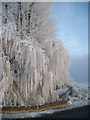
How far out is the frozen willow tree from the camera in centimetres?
297

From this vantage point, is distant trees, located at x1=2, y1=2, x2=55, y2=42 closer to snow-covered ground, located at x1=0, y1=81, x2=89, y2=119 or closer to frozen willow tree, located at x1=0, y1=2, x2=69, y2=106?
frozen willow tree, located at x1=0, y1=2, x2=69, y2=106

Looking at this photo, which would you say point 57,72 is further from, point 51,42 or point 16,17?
point 16,17

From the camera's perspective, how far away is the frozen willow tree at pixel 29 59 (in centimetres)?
297

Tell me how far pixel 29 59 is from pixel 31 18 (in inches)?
24.1

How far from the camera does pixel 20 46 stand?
3006 mm

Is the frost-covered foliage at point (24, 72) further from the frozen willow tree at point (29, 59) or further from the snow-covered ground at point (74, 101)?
the snow-covered ground at point (74, 101)

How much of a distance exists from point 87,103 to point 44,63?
2.23ft

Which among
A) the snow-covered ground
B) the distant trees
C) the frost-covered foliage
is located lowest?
the snow-covered ground

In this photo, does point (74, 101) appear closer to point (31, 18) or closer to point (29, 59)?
point (29, 59)

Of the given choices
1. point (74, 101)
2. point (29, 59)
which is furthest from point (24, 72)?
point (74, 101)

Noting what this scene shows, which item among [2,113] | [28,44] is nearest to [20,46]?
[28,44]

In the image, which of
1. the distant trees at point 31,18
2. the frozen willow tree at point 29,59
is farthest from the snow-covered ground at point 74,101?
the distant trees at point 31,18

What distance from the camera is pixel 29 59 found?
2953 millimetres

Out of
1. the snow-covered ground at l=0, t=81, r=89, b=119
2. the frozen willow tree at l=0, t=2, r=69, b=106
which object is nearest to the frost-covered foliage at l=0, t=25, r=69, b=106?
the frozen willow tree at l=0, t=2, r=69, b=106
